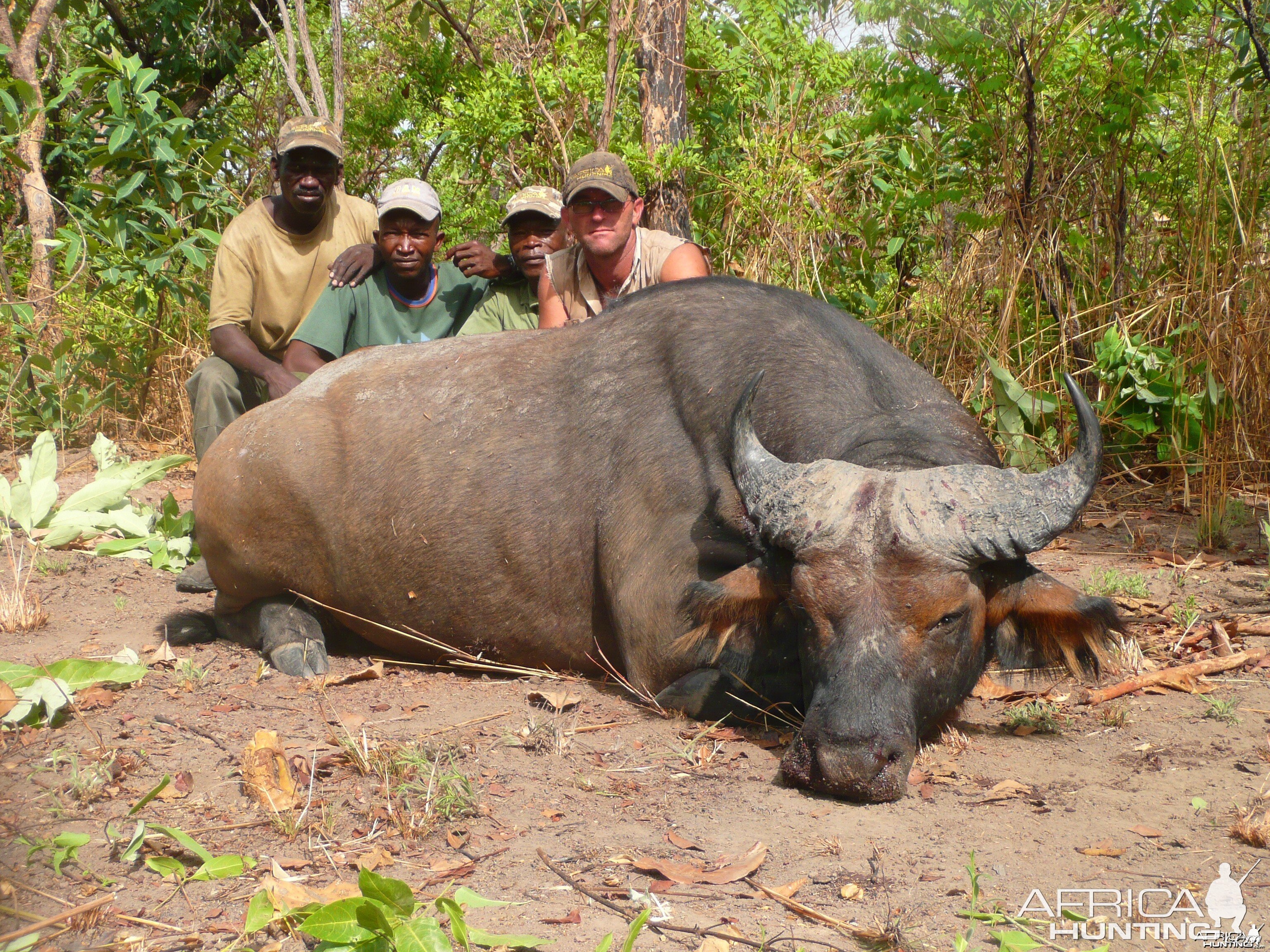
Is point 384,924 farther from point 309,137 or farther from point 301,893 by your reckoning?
point 309,137

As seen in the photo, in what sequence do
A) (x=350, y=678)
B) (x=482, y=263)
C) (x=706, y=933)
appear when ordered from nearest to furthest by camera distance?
(x=706, y=933) < (x=350, y=678) < (x=482, y=263)

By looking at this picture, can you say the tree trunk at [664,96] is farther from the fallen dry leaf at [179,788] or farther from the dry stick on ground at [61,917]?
the dry stick on ground at [61,917]

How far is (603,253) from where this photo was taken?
574 cm

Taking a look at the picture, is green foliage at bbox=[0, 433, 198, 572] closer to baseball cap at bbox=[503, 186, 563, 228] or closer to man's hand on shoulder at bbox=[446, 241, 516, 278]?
man's hand on shoulder at bbox=[446, 241, 516, 278]

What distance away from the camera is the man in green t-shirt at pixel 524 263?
6.54 meters

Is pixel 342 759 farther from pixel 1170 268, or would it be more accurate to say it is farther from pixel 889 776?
pixel 1170 268

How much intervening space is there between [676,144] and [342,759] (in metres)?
5.19

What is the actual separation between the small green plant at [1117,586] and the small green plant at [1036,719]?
1310 mm

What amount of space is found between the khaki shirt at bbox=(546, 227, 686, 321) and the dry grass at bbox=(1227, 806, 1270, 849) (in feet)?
12.4

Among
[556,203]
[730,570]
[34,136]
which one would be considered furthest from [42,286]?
[730,570]

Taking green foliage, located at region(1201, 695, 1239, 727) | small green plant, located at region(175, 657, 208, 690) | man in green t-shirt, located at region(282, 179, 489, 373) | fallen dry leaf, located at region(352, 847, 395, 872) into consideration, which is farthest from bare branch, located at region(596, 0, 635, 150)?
fallen dry leaf, located at region(352, 847, 395, 872)

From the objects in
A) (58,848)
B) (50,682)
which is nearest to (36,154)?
(50,682)

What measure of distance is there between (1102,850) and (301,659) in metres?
3.15

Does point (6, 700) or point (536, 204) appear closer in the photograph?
point (6, 700)
